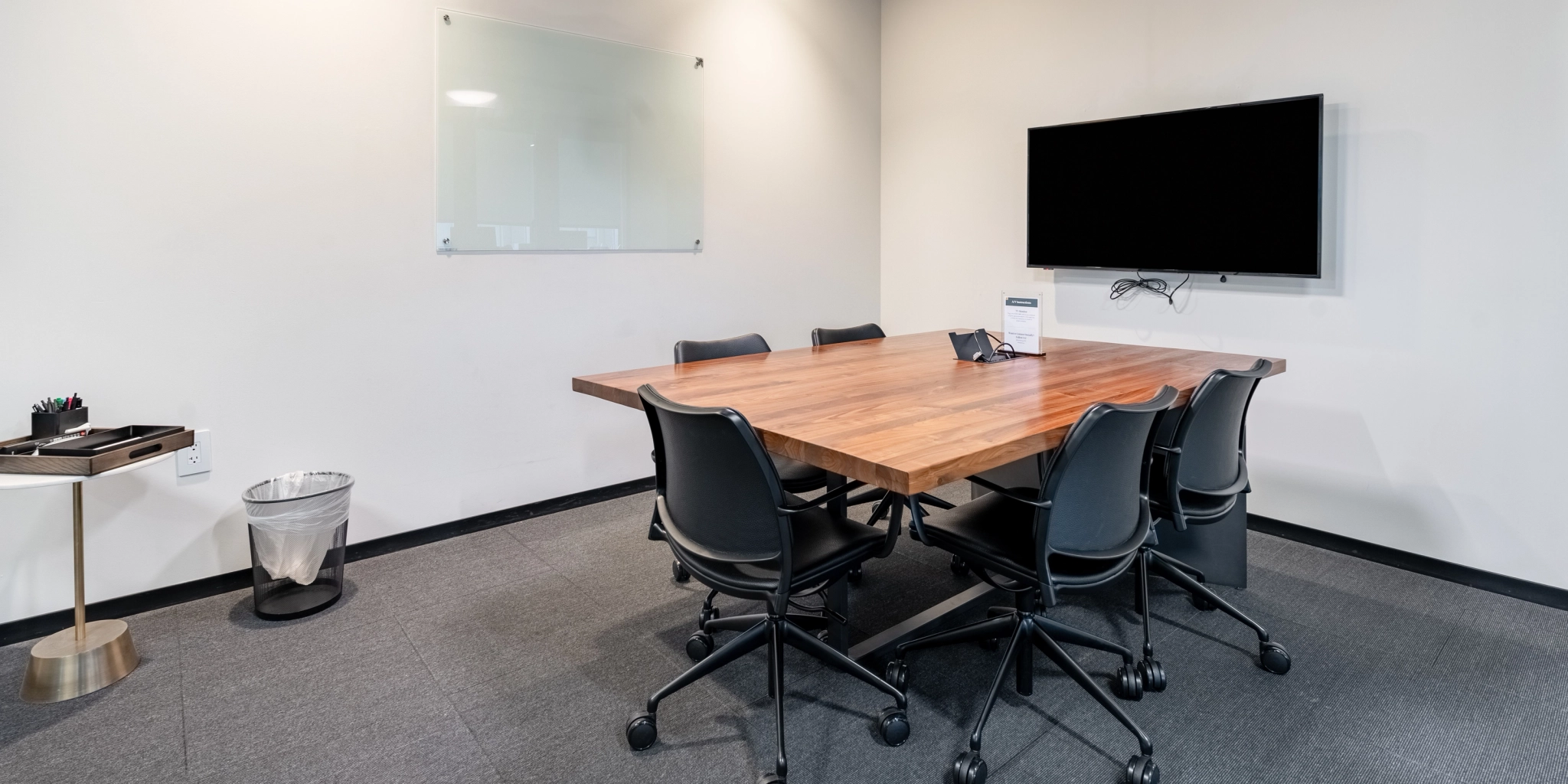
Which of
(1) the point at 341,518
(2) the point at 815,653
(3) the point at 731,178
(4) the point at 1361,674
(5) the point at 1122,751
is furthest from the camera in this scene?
(3) the point at 731,178

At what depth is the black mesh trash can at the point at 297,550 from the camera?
9.00 feet

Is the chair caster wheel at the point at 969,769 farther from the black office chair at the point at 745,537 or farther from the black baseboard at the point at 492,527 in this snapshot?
the black baseboard at the point at 492,527

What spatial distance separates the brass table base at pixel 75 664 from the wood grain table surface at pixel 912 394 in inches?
60.0

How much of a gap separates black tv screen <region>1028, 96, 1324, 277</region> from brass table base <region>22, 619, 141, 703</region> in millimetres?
3875

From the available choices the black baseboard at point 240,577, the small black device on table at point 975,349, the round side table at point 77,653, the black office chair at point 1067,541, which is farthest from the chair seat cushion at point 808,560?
the black baseboard at point 240,577

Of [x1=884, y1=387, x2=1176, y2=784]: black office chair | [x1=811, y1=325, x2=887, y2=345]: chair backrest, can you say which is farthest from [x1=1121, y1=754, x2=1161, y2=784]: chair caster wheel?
[x1=811, y1=325, x2=887, y2=345]: chair backrest

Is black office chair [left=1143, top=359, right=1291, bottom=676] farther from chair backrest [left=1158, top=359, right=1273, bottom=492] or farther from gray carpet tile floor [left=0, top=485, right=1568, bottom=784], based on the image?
gray carpet tile floor [left=0, top=485, right=1568, bottom=784]

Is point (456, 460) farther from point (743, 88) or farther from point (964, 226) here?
point (964, 226)

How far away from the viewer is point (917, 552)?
3.25m

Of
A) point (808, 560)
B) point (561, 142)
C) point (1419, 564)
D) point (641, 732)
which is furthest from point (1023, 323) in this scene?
point (561, 142)

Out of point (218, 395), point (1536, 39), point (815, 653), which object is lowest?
point (815, 653)

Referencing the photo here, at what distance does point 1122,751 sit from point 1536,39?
270 centimetres

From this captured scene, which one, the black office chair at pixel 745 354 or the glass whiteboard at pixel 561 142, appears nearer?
the black office chair at pixel 745 354

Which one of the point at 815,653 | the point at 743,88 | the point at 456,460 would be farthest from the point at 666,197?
the point at 815,653
